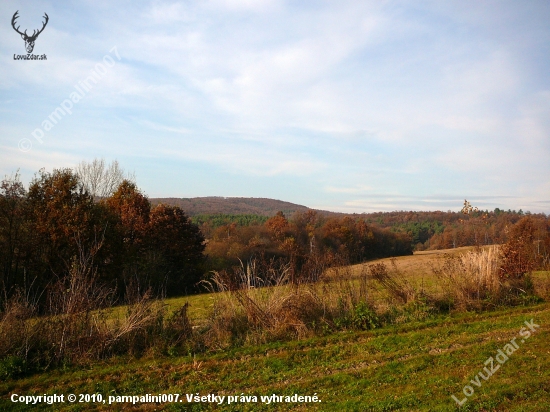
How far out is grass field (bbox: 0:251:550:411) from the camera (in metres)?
4.79

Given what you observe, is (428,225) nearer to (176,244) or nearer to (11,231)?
(176,244)

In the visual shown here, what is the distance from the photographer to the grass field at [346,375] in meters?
4.79

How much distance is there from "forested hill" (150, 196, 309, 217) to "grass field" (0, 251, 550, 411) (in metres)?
74.5

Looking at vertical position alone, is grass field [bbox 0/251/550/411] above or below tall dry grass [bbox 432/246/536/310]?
below

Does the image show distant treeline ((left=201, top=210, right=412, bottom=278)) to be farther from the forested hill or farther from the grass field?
the forested hill

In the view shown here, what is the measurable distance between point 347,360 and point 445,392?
1794 millimetres

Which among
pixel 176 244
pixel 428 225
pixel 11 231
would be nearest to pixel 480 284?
pixel 11 231

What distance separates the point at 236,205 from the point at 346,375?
332 ft

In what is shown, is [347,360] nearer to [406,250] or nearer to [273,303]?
[273,303]

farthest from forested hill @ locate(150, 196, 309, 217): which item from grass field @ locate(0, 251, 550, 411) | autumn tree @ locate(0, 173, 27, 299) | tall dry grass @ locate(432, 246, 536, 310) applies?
grass field @ locate(0, 251, 550, 411)

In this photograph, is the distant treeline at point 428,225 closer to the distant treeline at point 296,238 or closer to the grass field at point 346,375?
the distant treeline at point 296,238

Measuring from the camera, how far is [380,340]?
7.37 metres

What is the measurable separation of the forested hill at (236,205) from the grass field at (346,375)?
7447 cm

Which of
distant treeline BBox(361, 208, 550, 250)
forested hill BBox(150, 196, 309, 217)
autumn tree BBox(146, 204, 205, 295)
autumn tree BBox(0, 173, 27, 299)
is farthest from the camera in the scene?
forested hill BBox(150, 196, 309, 217)
